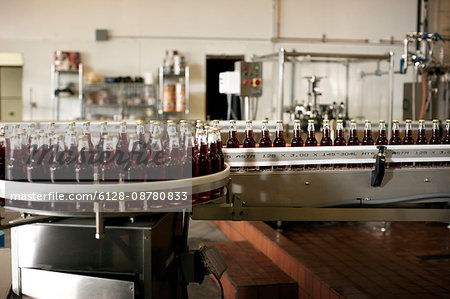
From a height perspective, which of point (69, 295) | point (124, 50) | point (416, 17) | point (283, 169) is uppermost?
point (416, 17)

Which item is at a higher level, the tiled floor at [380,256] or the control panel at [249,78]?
the control panel at [249,78]

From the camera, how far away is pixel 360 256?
336 cm

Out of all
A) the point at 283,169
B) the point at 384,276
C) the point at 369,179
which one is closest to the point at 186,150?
the point at 283,169

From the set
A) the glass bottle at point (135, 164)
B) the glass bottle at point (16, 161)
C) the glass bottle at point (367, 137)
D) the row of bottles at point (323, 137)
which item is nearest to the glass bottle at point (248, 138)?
the row of bottles at point (323, 137)

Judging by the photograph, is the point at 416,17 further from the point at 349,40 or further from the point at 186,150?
the point at 186,150

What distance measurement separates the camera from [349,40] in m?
7.90

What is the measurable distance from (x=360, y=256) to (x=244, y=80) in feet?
7.74

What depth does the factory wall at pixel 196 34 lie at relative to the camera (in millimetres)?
7062

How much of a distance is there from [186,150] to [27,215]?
0.68m

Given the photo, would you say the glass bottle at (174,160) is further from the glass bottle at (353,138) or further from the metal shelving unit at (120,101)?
the metal shelving unit at (120,101)

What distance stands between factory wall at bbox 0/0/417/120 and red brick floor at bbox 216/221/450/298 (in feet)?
11.8

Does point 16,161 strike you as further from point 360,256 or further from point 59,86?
point 59,86

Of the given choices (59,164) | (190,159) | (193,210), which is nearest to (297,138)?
(193,210)

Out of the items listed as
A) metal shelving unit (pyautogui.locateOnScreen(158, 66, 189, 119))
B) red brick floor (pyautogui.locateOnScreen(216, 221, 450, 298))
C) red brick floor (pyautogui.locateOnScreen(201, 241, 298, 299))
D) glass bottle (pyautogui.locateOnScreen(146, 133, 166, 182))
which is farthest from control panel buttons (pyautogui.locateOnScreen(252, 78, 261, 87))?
glass bottle (pyautogui.locateOnScreen(146, 133, 166, 182))
